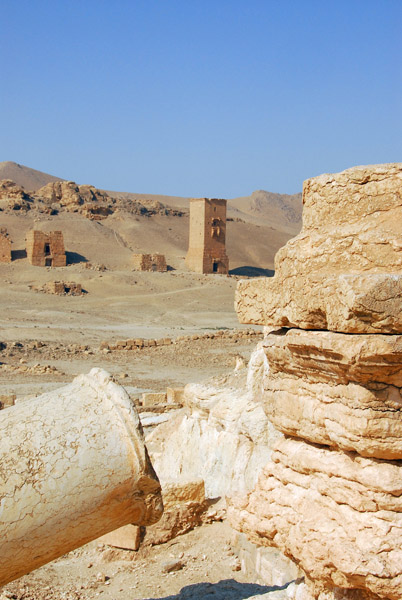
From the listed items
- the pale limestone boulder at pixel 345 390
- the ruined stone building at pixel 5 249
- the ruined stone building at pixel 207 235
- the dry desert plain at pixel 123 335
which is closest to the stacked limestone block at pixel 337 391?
the pale limestone boulder at pixel 345 390

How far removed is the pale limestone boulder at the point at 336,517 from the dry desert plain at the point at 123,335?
1.28 meters

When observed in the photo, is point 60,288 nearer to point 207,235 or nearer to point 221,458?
point 207,235

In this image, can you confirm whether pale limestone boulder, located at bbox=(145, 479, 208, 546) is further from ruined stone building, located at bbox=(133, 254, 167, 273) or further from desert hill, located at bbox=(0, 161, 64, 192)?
desert hill, located at bbox=(0, 161, 64, 192)

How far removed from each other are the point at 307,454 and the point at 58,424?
1423 millimetres

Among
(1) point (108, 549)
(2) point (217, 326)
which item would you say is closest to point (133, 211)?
(2) point (217, 326)

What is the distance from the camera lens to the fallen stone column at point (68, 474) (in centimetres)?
352

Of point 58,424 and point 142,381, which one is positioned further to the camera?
point 142,381

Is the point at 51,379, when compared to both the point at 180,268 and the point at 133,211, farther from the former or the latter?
the point at 133,211

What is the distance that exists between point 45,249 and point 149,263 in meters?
6.11

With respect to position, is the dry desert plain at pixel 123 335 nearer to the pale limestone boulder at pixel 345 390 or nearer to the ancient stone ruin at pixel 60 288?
the ancient stone ruin at pixel 60 288

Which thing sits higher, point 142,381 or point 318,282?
point 318,282

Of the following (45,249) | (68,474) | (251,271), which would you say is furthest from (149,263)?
(68,474)

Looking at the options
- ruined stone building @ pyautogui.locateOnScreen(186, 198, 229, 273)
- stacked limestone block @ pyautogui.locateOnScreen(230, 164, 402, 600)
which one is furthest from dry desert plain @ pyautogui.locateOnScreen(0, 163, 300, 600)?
ruined stone building @ pyautogui.locateOnScreen(186, 198, 229, 273)

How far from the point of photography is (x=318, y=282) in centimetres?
326
